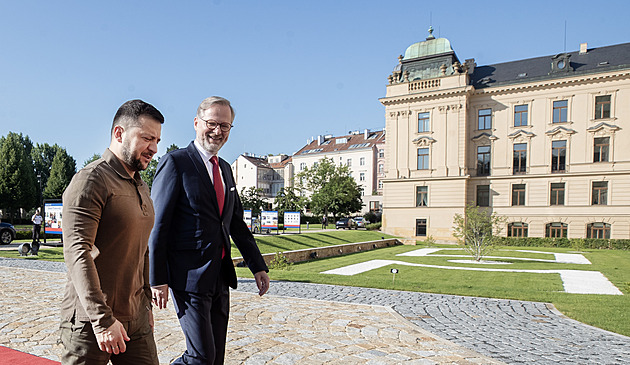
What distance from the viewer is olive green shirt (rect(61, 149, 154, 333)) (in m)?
2.10

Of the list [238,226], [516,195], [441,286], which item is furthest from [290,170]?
[238,226]

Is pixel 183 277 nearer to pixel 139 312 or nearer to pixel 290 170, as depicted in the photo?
pixel 139 312

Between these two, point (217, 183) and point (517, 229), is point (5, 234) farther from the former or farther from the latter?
point (517, 229)

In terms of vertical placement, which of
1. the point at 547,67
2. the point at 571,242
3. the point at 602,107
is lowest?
the point at 571,242

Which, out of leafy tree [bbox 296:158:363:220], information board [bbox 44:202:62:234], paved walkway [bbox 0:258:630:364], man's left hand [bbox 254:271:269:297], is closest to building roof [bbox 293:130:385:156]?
leafy tree [bbox 296:158:363:220]

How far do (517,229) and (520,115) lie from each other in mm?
9695

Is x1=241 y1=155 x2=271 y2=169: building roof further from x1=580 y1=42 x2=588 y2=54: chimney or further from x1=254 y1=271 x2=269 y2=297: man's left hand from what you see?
x1=254 y1=271 x2=269 y2=297: man's left hand

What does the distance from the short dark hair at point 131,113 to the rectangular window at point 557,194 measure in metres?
37.7

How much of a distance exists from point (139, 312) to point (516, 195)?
37.9 meters

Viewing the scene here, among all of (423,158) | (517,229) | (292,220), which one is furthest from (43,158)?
(517,229)

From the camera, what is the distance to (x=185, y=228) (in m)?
2.91

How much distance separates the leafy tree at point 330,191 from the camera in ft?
190

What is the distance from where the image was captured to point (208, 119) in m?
3.10

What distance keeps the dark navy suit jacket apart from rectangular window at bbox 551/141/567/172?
37.6m
